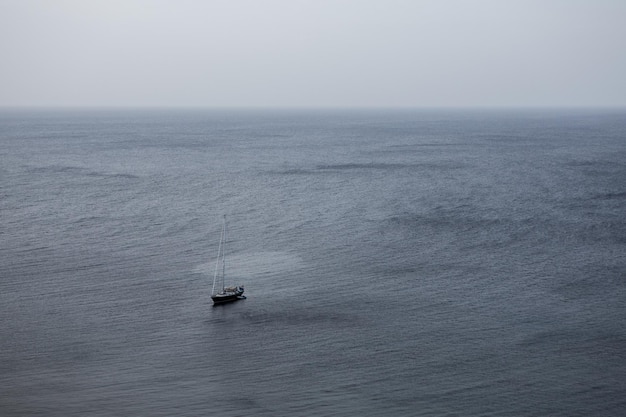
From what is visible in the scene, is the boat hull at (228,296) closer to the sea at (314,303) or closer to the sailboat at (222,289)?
the sailboat at (222,289)

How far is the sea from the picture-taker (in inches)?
1928

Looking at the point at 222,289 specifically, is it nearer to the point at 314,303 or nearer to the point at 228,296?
the point at 228,296

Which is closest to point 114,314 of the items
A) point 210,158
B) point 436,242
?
point 436,242

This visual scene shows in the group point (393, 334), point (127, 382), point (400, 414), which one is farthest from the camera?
point (393, 334)

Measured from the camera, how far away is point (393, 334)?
5894 cm

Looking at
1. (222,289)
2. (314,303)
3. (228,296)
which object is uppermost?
(228,296)

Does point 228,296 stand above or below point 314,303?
above

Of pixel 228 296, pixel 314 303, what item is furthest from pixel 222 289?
pixel 314 303

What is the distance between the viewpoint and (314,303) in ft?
217

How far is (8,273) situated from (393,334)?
4073 centimetres

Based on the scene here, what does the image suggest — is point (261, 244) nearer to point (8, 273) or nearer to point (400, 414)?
point (8, 273)

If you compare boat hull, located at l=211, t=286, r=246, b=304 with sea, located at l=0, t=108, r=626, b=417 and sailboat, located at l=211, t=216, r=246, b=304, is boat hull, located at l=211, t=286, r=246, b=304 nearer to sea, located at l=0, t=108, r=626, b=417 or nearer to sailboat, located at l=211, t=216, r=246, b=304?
sailboat, located at l=211, t=216, r=246, b=304

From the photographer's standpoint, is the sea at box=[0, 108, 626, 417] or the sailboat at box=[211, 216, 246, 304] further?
the sailboat at box=[211, 216, 246, 304]

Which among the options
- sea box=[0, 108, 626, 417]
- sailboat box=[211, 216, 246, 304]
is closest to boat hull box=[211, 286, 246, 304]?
sailboat box=[211, 216, 246, 304]
